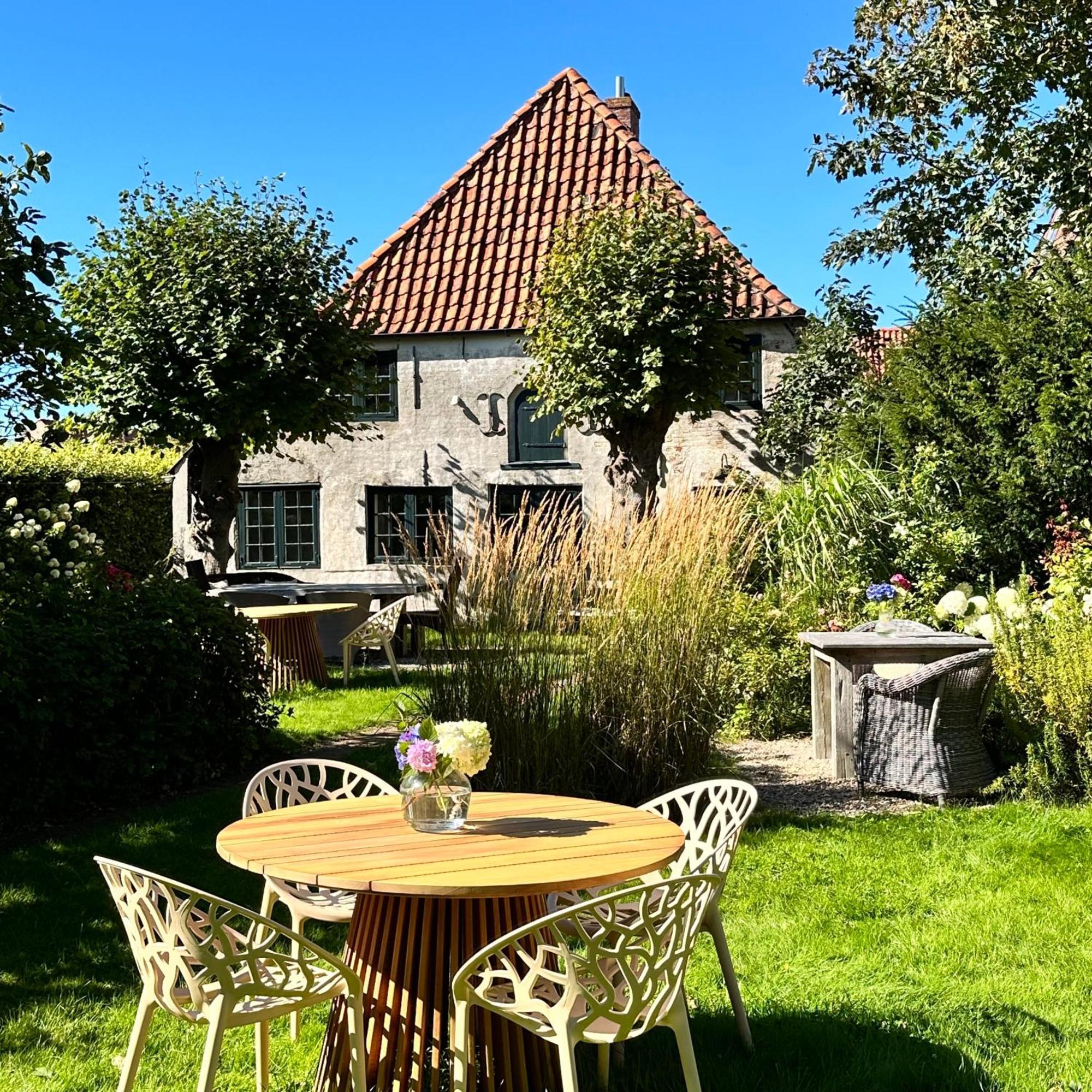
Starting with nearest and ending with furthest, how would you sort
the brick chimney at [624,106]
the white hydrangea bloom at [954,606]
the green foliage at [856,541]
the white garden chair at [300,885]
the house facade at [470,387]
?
the white garden chair at [300,885] < the white hydrangea bloom at [954,606] < the green foliage at [856,541] < the house facade at [470,387] < the brick chimney at [624,106]

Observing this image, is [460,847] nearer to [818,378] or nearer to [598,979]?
[598,979]

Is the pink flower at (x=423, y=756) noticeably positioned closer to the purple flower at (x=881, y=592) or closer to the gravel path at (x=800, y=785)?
the gravel path at (x=800, y=785)

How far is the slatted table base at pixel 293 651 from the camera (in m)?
10.2

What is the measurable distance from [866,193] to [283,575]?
10.6 meters

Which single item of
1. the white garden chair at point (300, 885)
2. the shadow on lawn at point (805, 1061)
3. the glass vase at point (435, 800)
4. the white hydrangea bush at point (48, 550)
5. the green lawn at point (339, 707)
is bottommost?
the shadow on lawn at point (805, 1061)

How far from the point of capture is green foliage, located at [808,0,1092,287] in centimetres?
1172

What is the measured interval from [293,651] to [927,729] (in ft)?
19.0

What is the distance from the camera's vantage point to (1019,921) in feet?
15.0

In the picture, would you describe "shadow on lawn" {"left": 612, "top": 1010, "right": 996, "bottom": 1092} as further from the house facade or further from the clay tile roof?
the clay tile roof

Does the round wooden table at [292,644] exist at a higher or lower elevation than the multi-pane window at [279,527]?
lower

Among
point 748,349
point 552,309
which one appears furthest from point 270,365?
point 748,349

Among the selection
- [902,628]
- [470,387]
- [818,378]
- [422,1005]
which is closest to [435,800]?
[422,1005]

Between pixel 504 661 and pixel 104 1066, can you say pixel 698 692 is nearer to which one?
pixel 504 661

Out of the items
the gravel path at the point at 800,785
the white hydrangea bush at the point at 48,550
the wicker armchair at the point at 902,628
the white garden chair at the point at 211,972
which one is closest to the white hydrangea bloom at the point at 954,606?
the wicker armchair at the point at 902,628
